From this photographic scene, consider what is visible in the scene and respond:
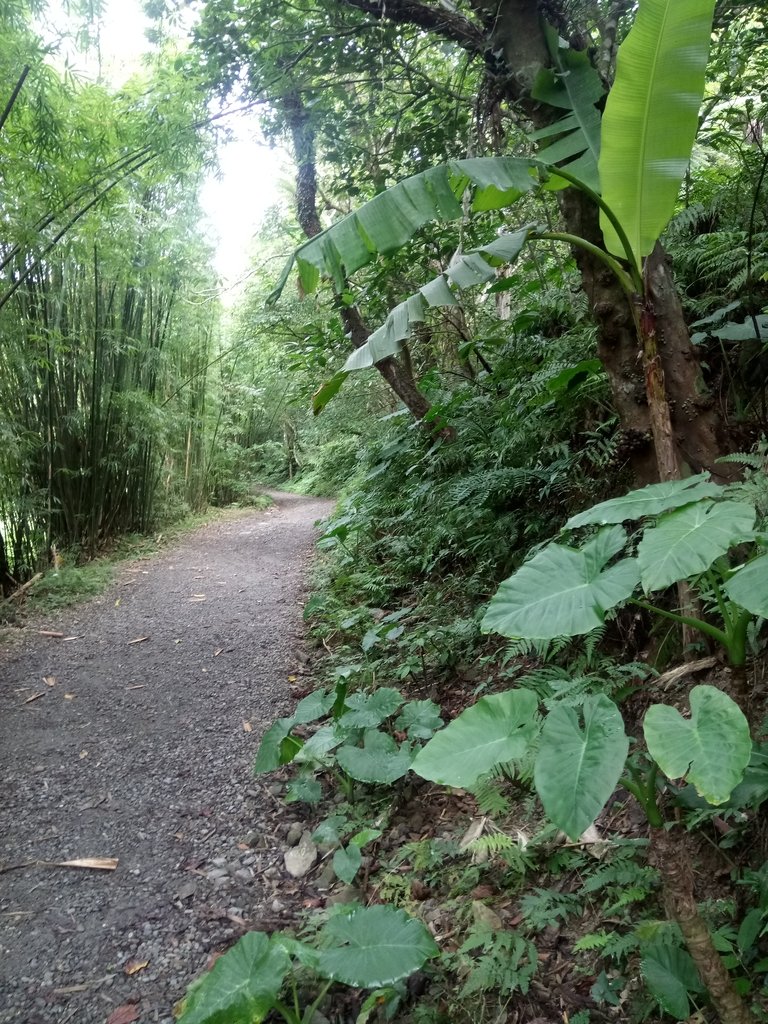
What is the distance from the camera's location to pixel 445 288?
6.32ft

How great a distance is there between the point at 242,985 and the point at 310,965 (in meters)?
0.14

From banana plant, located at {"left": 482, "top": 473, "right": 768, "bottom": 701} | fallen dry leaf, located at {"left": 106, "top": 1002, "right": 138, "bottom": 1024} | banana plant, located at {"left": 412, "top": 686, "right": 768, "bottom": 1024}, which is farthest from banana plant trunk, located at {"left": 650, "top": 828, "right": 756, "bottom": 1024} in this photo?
fallen dry leaf, located at {"left": 106, "top": 1002, "right": 138, "bottom": 1024}

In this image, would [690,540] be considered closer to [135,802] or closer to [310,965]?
[310,965]

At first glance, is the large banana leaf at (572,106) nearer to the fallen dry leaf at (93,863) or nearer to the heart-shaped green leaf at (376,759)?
the heart-shaped green leaf at (376,759)

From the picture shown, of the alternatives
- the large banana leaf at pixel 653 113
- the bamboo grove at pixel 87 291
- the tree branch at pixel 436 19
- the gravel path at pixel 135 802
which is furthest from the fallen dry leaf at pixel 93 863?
the tree branch at pixel 436 19

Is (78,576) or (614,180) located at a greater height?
(614,180)

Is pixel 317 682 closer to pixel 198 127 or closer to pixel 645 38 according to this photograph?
pixel 645 38

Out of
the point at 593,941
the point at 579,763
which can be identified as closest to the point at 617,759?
the point at 579,763

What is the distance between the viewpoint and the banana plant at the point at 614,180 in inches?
64.7

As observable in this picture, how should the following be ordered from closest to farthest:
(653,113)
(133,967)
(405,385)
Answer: (133,967) < (653,113) < (405,385)

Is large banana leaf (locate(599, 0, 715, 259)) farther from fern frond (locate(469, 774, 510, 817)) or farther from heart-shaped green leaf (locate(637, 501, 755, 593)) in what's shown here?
fern frond (locate(469, 774, 510, 817))

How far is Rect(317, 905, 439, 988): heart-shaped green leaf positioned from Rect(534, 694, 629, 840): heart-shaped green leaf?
20.5 inches

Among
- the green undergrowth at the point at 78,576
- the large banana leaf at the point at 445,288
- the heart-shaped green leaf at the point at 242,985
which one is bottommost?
the heart-shaped green leaf at the point at 242,985

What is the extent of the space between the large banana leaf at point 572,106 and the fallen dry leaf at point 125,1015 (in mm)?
2606
